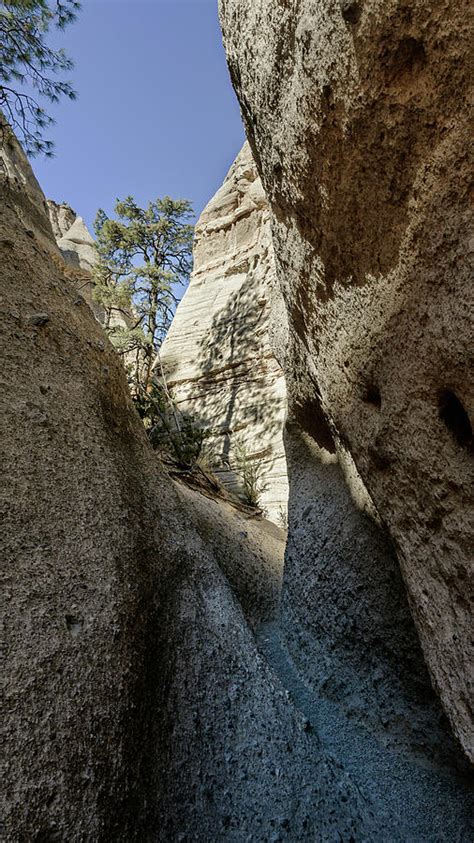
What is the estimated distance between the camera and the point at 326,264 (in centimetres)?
185

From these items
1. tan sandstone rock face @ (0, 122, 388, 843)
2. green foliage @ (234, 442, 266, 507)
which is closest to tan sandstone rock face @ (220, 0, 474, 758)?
tan sandstone rock face @ (0, 122, 388, 843)

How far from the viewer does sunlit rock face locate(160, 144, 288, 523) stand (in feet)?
26.2

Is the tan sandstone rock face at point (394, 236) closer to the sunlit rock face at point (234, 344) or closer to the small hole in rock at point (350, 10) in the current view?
the small hole in rock at point (350, 10)

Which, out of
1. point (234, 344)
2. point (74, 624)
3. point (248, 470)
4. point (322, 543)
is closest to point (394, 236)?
point (74, 624)

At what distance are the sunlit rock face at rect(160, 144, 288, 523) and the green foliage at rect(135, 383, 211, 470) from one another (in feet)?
2.69

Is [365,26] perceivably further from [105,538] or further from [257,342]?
[257,342]

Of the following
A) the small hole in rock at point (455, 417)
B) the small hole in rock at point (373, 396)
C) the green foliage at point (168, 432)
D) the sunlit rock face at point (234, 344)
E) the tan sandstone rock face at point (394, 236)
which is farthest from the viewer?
the sunlit rock face at point (234, 344)

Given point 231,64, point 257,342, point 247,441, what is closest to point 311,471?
point 231,64

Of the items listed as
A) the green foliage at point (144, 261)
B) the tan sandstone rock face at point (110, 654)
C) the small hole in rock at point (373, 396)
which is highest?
the green foliage at point (144, 261)

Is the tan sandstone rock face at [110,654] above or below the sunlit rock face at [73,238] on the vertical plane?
below

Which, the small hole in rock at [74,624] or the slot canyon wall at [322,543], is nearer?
the slot canyon wall at [322,543]

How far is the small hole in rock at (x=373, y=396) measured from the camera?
1.79 metres

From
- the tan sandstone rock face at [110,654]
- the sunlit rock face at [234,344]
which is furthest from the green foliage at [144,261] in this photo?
the tan sandstone rock face at [110,654]

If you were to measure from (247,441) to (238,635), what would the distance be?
20.3 feet
